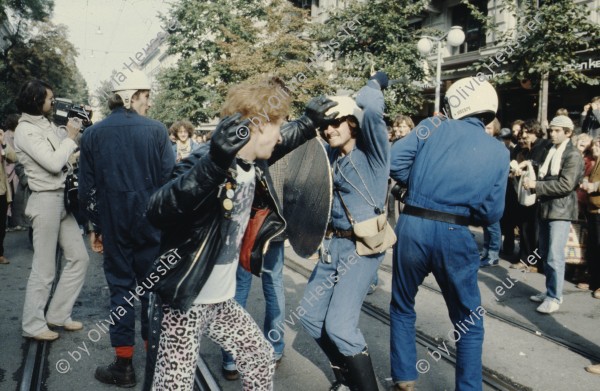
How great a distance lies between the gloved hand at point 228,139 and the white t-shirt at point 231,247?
43 centimetres

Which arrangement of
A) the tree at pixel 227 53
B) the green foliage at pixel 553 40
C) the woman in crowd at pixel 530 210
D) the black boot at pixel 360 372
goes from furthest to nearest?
the tree at pixel 227 53 → the green foliage at pixel 553 40 → the woman in crowd at pixel 530 210 → the black boot at pixel 360 372

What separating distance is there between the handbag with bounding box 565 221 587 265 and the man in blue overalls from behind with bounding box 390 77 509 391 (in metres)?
4.32

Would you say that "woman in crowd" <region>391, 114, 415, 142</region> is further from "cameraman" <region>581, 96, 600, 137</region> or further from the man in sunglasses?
the man in sunglasses

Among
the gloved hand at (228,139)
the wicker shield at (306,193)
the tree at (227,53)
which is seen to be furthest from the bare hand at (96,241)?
the tree at (227,53)

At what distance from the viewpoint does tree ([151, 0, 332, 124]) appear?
2345 centimetres

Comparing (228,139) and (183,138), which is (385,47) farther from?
(228,139)

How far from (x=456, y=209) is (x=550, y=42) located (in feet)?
29.6

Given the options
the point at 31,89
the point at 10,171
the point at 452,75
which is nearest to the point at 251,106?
the point at 31,89

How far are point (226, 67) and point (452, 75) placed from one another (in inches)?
557

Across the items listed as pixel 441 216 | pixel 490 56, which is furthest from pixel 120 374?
pixel 490 56

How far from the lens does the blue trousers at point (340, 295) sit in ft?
10.0

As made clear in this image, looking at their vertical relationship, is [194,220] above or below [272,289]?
above

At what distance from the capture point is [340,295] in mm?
3125

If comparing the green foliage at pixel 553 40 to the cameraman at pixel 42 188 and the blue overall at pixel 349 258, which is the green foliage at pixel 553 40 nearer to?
the blue overall at pixel 349 258
